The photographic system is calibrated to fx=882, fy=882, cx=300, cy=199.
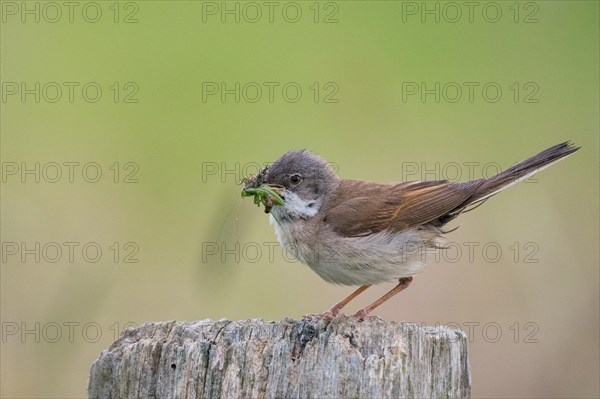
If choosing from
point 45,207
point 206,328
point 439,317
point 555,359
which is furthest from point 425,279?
point 206,328

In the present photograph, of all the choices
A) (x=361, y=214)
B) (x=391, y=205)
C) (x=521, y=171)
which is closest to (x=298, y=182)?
(x=361, y=214)

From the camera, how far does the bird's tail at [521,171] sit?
664 centimetres

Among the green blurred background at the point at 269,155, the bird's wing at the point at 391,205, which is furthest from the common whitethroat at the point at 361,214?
the green blurred background at the point at 269,155

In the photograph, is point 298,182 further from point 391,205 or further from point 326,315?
point 326,315

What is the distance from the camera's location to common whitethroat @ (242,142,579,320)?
6.35 meters

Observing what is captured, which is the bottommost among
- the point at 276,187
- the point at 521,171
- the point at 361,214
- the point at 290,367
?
the point at 290,367

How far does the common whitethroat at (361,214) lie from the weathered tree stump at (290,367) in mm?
2240

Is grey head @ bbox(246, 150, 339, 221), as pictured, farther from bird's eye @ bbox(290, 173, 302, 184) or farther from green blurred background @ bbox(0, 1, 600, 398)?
green blurred background @ bbox(0, 1, 600, 398)

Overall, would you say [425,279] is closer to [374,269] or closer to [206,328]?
[374,269]

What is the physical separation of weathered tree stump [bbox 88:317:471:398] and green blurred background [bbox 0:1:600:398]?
2.09 meters

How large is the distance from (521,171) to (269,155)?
13.3 ft

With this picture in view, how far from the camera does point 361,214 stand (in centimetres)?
653

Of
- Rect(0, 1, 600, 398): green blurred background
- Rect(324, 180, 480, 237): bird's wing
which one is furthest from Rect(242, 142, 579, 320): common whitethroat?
Rect(0, 1, 600, 398): green blurred background

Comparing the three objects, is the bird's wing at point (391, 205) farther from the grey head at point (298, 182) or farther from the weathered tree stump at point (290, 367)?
the weathered tree stump at point (290, 367)
